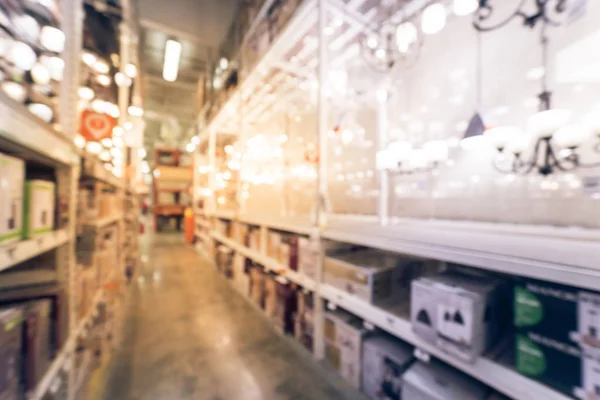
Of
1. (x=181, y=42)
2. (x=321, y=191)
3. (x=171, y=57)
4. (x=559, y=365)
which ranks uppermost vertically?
(x=181, y=42)

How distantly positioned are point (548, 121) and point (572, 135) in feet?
0.41

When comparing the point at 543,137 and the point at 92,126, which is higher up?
the point at 92,126

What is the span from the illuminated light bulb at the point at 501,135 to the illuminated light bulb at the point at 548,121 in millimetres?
121

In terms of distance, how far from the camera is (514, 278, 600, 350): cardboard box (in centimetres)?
73

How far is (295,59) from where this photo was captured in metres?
3.12

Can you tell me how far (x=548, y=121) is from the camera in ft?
3.57

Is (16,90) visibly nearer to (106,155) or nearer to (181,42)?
(106,155)

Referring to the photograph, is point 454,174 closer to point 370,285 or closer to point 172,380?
point 370,285

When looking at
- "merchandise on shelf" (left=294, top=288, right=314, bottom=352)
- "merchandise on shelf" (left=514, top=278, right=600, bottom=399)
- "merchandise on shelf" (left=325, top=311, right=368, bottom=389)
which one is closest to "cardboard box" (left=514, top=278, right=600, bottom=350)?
"merchandise on shelf" (left=514, top=278, right=600, bottom=399)

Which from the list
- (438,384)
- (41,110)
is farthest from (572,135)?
(41,110)

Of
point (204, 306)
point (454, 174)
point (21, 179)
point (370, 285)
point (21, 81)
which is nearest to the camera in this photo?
point (21, 179)

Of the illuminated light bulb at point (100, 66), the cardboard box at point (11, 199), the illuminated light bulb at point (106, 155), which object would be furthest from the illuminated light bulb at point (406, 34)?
the illuminated light bulb at point (106, 155)

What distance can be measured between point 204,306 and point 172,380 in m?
1.25

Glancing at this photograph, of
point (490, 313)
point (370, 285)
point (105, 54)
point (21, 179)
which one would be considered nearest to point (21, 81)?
point (21, 179)
